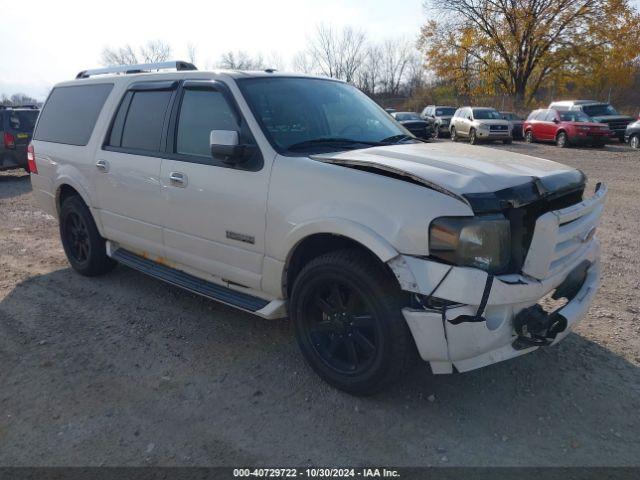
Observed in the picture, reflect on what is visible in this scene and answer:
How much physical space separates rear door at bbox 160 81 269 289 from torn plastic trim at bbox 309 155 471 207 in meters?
0.51

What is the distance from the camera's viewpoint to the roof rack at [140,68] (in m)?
4.61

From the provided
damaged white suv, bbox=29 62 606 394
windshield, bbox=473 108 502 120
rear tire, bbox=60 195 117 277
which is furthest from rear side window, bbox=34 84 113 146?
windshield, bbox=473 108 502 120

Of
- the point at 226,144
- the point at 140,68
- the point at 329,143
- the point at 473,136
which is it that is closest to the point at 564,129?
the point at 473,136

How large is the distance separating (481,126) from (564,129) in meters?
3.43

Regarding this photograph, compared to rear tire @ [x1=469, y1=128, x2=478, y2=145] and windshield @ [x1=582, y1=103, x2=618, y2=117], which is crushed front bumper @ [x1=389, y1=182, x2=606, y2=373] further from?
windshield @ [x1=582, y1=103, x2=618, y2=117]

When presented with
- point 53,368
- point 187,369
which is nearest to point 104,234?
point 53,368

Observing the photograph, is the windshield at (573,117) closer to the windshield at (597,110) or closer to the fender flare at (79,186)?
the windshield at (597,110)

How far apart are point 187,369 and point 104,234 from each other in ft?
6.68

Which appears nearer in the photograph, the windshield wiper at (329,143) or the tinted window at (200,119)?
the windshield wiper at (329,143)

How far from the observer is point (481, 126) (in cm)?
2309

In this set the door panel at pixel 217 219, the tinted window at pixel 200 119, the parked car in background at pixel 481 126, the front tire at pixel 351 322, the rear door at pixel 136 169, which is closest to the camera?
the front tire at pixel 351 322

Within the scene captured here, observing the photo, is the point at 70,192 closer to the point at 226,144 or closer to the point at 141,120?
the point at 141,120

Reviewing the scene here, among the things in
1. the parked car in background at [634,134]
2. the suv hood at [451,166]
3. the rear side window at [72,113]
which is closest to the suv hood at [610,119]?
the parked car in background at [634,134]

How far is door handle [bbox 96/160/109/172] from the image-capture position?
4.63 metres
